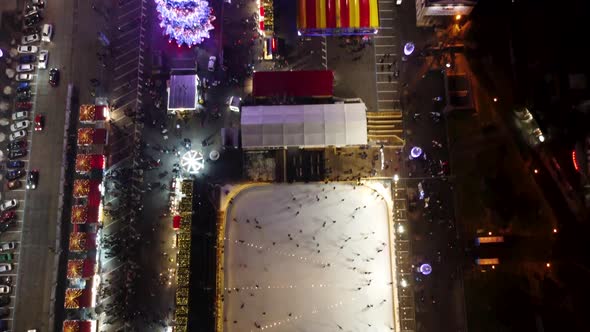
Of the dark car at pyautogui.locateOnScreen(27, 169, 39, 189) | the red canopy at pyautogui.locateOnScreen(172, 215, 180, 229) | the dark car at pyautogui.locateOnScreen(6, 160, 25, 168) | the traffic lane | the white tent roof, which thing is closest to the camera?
the white tent roof

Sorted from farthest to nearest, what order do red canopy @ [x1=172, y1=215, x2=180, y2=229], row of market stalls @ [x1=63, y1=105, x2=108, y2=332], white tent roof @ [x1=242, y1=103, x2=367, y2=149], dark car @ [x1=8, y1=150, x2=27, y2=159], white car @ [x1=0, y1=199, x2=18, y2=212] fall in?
dark car @ [x1=8, y1=150, x2=27, y2=159] → white car @ [x1=0, y1=199, x2=18, y2=212] → red canopy @ [x1=172, y1=215, x2=180, y2=229] → white tent roof @ [x1=242, y1=103, x2=367, y2=149] → row of market stalls @ [x1=63, y1=105, x2=108, y2=332]

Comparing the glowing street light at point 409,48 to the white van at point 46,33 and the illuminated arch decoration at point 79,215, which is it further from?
the white van at point 46,33

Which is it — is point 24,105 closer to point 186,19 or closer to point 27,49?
point 27,49

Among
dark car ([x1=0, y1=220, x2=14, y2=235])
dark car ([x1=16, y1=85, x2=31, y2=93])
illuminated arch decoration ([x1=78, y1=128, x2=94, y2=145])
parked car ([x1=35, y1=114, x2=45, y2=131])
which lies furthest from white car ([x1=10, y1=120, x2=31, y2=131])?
dark car ([x1=0, y1=220, x2=14, y2=235])

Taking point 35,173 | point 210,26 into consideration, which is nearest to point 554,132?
point 210,26

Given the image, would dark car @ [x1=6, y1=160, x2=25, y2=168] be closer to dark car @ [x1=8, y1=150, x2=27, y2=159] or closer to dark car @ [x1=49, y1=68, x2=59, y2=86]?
dark car @ [x1=8, y1=150, x2=27, y2=159]

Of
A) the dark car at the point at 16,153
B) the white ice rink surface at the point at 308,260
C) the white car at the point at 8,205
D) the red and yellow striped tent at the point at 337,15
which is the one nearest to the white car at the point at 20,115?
the dark car at the point at 16,153
